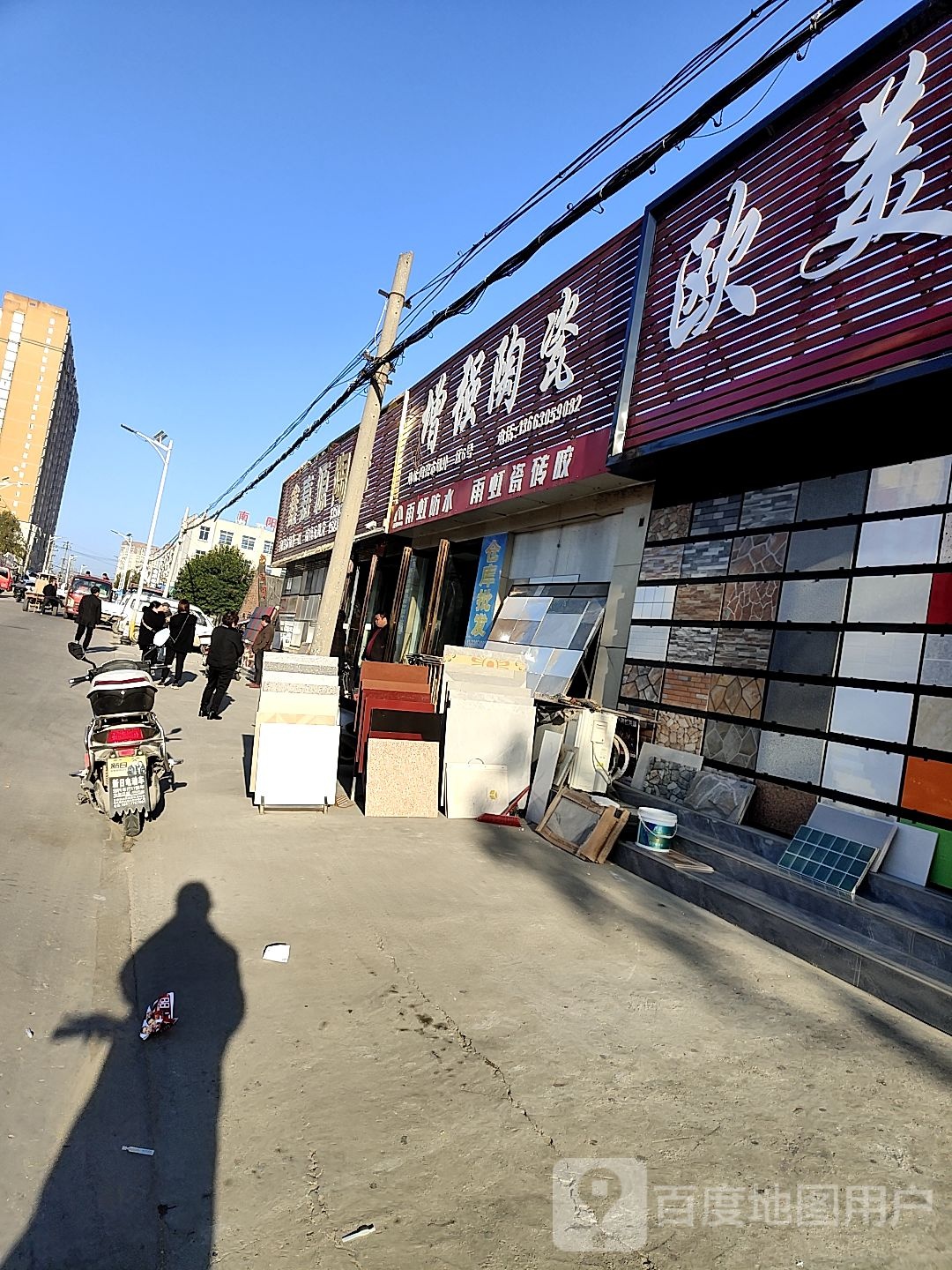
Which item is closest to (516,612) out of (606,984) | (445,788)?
(445,788)

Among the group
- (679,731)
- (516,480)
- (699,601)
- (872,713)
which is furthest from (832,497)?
(516,480)

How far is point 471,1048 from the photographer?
3.57 m

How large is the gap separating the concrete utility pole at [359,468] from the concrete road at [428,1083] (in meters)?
6.41

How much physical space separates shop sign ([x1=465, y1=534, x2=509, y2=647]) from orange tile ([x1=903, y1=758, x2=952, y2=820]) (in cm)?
907

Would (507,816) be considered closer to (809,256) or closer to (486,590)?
(809,256)

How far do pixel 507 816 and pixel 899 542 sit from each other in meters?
4.68

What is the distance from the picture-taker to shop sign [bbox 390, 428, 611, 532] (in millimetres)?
10438

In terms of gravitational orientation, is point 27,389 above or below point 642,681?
above

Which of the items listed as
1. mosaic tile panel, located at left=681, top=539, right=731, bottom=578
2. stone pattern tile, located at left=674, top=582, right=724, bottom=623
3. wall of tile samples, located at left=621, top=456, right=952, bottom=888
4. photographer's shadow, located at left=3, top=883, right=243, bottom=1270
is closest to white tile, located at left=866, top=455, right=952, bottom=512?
wall of tile samples, located at left=621, top=456, right=952, bottom=888

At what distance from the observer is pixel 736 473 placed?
866 cm

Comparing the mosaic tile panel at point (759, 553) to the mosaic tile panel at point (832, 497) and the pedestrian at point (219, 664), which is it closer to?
the mosaic tile panel at point (832, 497)

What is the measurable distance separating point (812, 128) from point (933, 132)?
1.70 meters

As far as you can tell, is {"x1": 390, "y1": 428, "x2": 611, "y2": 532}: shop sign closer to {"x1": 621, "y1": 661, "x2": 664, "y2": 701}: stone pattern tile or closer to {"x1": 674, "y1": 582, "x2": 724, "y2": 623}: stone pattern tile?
{"x1": 674, "y1": 582, "x2": 724, "y2": 623}: stone pattern tile

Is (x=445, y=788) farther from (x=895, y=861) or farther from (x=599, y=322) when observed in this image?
(x=599, y=322)
